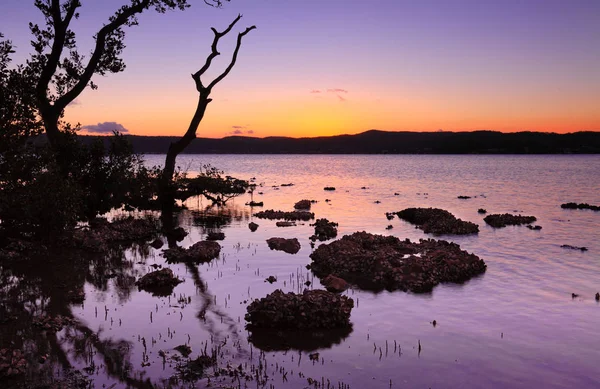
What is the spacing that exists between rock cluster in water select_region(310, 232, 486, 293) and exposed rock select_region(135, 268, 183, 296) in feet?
23.4

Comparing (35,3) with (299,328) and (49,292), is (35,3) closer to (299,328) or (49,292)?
(49,292)

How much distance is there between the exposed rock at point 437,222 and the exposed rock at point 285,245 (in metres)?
12.9

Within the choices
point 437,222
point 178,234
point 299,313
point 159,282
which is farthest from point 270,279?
point 437,222

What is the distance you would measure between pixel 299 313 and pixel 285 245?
1287 centimetres

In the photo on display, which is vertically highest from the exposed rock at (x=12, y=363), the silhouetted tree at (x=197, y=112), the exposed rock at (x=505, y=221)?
the silhouetted tree at (x=197, y=112)

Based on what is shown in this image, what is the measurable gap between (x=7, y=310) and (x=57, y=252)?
1007 cm

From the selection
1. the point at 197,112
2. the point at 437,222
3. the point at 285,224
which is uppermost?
the point at 197,112

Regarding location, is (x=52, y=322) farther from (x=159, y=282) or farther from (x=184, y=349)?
(x=159, y=282)

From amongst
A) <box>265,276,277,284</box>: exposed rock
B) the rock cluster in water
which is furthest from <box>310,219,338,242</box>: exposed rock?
<box>265,276,277,284</box>: exposed rock

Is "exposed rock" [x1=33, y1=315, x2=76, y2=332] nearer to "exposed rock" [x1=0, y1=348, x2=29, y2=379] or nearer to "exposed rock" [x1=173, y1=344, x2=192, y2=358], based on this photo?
"exposed rock" [x1=0, y1=348, x2=29, y2=379]

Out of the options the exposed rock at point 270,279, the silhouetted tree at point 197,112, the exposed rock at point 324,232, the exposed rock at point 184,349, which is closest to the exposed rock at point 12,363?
the exposed rock at point 184,349

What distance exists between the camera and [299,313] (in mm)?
15898

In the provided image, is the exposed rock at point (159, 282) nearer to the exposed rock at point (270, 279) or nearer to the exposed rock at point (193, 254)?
the exposed rock at point (270, 279)

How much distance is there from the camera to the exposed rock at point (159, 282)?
19.8 m
